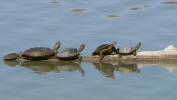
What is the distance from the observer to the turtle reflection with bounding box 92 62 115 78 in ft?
30.0

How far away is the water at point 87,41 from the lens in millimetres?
8164

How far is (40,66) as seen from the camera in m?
9.48

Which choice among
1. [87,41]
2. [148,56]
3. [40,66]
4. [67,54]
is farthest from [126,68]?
[87,41]

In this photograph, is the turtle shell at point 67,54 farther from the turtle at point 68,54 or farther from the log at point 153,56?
the log at point 153,56

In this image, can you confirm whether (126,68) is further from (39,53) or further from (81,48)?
(39,53)

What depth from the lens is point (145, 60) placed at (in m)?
9.37

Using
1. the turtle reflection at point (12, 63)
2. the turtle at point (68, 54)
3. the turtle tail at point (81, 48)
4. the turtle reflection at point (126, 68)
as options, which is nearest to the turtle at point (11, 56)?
the turtle reflection at point (12, 63)

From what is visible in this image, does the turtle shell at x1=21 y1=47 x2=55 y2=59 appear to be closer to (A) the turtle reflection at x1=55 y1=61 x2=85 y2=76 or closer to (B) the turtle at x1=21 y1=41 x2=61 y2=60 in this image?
(B) the turtle at x1=21 y1=41 x2=61 y2=60

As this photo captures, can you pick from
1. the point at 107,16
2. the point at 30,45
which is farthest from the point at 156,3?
the point at 30,45

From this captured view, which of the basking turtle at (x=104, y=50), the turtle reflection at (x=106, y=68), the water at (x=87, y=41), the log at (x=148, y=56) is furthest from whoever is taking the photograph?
the basking turtle at (x=104, y=50)

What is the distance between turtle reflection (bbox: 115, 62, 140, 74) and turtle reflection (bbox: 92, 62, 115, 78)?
98 millimetres

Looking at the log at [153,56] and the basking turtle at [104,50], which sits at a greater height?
the basking turtle at [104,50]

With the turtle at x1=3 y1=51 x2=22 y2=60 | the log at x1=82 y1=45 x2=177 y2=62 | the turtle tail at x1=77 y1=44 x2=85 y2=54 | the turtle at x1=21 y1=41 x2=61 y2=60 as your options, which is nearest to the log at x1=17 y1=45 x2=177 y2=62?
the log at x1=82 y1=45 x2=177 y2=62

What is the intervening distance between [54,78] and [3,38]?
89.4 inches
